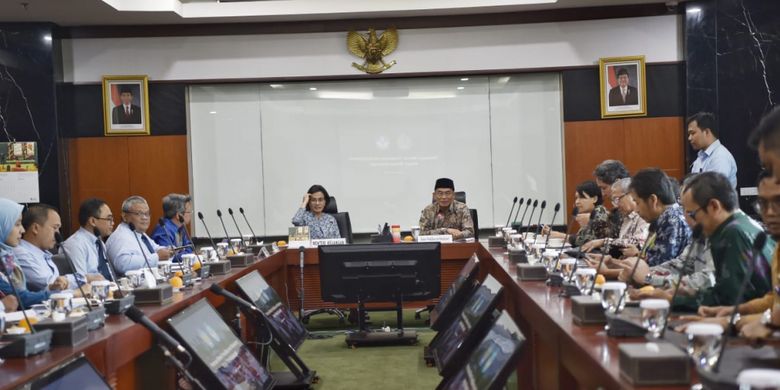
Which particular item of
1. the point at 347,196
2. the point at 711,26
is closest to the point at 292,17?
the point at 347,196

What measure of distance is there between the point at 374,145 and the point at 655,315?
21.0ft

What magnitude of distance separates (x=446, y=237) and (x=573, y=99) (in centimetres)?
264

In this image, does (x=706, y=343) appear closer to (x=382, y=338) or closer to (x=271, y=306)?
(x=271, y=306)

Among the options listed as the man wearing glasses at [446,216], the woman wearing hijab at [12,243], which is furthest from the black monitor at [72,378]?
the man wearing glasses at [446,216]

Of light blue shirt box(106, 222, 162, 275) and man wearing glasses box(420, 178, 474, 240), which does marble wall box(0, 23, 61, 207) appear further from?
man wearing glasses box(420, 178, 474, 240)

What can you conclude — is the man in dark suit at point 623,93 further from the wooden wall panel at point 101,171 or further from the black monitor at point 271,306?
the wooden wall panel at point 101,171

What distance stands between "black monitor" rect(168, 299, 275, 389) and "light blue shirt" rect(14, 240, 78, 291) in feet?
3.89

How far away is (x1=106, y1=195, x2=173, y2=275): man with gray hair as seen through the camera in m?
5.07

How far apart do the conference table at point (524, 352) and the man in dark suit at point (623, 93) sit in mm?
3969

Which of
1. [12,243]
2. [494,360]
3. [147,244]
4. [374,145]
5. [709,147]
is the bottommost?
[494,360]

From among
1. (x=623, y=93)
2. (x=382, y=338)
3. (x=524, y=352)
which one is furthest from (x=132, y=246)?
(x=623, y=93)

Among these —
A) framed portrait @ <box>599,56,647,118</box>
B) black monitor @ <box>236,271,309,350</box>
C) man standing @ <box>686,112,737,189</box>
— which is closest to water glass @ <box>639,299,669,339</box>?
black monitor @ <box>236,271,309,350</box>

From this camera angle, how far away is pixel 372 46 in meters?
8.05

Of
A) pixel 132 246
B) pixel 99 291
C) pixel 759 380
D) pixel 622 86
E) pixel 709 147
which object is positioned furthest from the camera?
pixel 622 86
